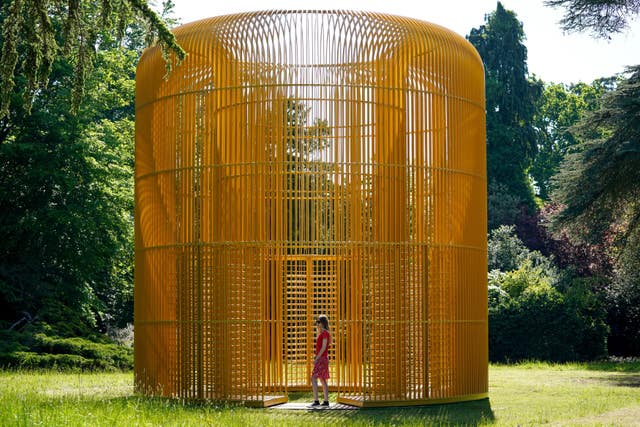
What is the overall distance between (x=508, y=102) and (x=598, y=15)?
23340 mm

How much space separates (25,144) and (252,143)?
12.5 metres

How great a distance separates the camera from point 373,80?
13922 mm

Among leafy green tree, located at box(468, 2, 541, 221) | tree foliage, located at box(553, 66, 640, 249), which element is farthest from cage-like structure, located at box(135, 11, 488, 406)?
leafy green tree, located at box(468, 2, 541, 221)

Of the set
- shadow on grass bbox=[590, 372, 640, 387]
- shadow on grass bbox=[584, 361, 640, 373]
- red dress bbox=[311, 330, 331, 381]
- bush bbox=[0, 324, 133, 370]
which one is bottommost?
shadow on grass bbox=[584, 361, 640, 373]

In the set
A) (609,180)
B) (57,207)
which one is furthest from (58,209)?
(609,180)

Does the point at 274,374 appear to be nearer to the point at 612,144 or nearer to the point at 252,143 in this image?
the point at 252,143

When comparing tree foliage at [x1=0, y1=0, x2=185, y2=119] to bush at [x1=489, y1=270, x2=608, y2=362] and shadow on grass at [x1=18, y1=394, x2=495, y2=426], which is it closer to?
shadow on grass at [x1=18, y1=394, x2=495, y2=426]

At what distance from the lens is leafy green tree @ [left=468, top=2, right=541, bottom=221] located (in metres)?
45.5

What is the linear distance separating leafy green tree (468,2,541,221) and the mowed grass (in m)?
26.5

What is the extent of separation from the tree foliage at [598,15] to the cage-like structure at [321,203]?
942 centimetres

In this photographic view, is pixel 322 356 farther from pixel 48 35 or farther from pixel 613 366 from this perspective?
pixel 613 366

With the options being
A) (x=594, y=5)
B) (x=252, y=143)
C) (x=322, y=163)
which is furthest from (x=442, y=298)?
(x=594, y=5)

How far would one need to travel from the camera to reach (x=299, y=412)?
41.8ft

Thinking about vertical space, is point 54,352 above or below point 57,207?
below
